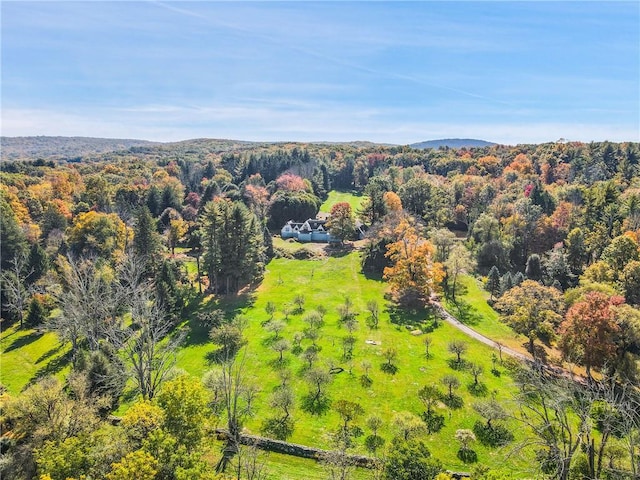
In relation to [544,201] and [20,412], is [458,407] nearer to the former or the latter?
[20,412]

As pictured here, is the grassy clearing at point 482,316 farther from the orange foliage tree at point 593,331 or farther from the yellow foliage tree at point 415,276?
the orange foliage tree at point 593,331

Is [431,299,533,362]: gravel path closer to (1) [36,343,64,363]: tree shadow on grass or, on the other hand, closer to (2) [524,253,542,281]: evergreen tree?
(2) [524,253,542,281]: evergreen tree

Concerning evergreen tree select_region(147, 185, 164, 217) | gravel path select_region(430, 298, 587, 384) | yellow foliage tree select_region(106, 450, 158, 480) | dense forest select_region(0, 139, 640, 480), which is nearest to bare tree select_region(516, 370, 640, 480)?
dense forest select_region(0, 139, 640, 480)

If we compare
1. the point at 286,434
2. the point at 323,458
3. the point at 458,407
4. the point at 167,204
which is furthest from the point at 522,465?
the point at 167,204

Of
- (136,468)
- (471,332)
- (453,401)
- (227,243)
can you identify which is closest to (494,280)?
(471,332)

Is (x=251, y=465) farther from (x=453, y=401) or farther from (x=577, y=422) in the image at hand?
(x=577, y=422)

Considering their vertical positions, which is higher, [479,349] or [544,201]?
[544,201]
